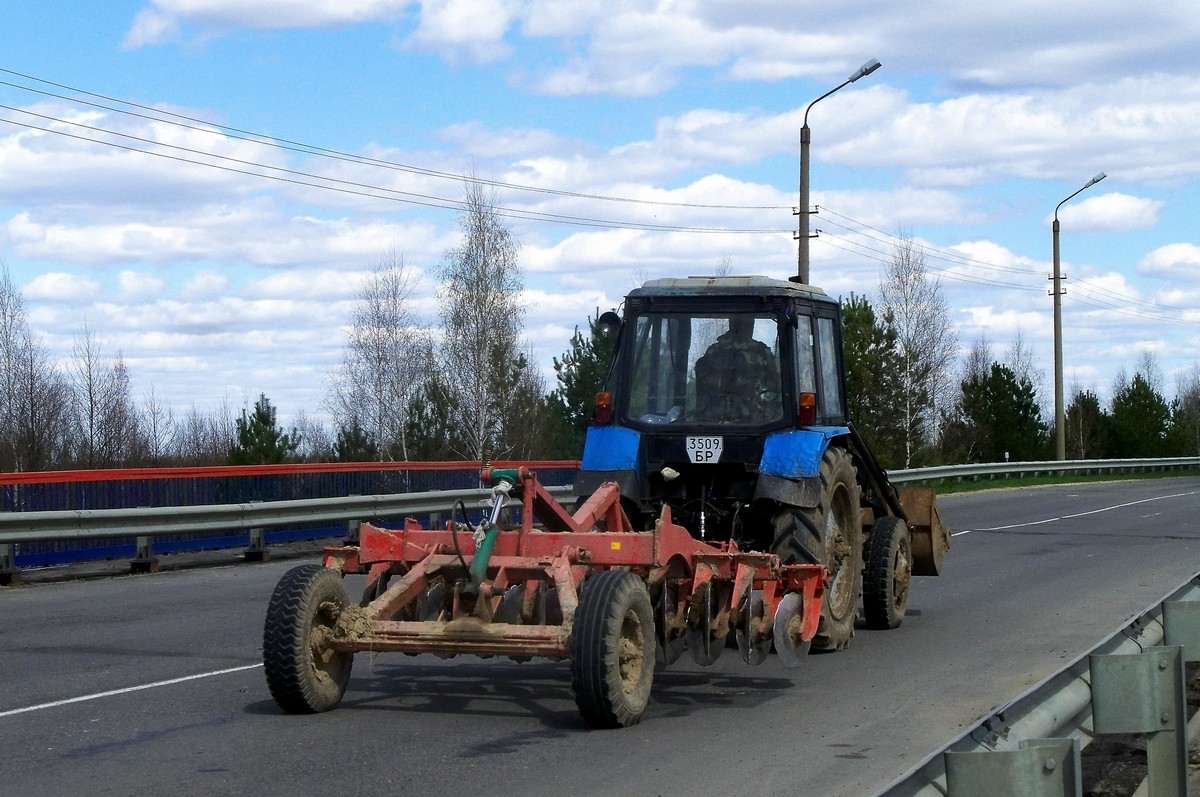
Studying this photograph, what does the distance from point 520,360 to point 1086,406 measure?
144 feet

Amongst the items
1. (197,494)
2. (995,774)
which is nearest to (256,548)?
(197,494)

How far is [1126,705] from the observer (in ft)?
15.1

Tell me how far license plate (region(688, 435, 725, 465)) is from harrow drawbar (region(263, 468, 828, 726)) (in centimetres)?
134

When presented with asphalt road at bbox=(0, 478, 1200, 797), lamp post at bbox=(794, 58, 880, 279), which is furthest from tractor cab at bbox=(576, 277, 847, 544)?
lamp post at bbox=(794, 58, 880, 279)

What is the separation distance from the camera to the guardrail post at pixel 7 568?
A: 49.2 feet

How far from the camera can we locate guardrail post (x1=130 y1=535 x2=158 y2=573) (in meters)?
16.5

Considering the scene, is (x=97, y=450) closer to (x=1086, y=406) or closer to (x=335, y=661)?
(x=335, y=661)

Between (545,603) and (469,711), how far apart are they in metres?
0.81

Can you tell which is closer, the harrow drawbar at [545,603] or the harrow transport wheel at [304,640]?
the harrow drawbar at [545,603]

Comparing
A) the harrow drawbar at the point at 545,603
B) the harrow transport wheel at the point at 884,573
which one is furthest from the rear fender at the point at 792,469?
the harrow transport wheel at the point at 884,573

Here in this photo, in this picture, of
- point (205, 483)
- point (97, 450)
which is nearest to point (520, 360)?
Result: point (97, 450)

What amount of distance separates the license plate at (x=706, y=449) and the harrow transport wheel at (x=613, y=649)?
245cm

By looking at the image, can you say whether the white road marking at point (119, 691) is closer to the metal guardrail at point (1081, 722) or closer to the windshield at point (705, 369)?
the windshield at point (705, 369)

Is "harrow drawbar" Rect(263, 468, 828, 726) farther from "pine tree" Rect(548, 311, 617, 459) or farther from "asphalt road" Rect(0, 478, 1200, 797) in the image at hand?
"pine tree" Rect(548, 311, 617, 459)
